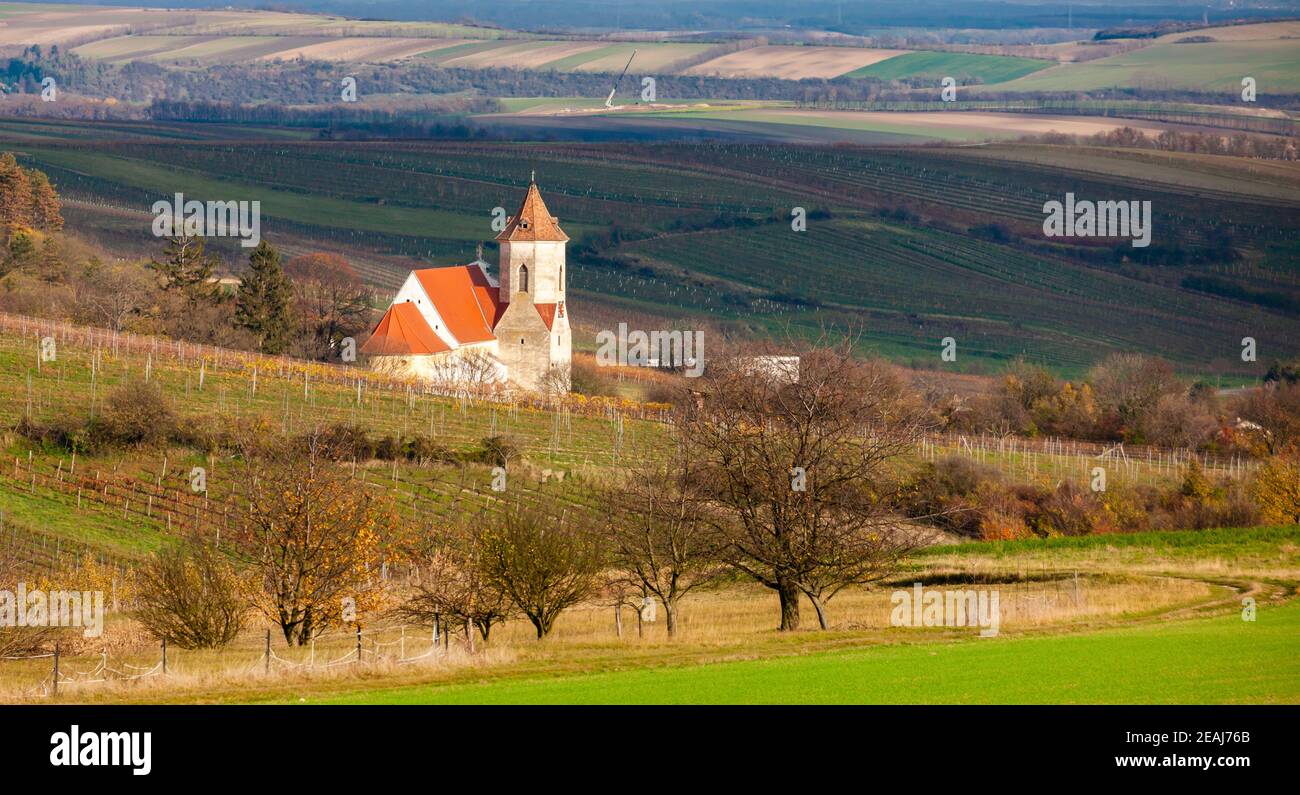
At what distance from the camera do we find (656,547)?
34.7 metres

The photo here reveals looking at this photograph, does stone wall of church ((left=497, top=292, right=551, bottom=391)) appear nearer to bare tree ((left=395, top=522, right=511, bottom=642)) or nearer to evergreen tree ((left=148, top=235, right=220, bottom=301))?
evergreen tree ((left=148, top=235, right=220, bottom=301))

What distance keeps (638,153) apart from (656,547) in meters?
127

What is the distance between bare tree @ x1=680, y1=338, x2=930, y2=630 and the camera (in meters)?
32.9

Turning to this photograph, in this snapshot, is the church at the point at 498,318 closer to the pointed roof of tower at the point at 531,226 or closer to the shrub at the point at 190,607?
the pointed roof of tower at the point at 531,226


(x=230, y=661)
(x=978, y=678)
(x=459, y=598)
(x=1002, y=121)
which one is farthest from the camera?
(x=1002, y=121)

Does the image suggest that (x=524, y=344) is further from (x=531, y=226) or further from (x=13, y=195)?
(x=13, y=195)

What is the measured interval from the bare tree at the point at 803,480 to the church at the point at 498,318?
39971 mm

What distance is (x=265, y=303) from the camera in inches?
2975

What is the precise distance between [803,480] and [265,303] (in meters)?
46.9

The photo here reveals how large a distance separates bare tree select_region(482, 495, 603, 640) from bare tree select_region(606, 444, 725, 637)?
99 cm

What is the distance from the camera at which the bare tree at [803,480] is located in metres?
32.9

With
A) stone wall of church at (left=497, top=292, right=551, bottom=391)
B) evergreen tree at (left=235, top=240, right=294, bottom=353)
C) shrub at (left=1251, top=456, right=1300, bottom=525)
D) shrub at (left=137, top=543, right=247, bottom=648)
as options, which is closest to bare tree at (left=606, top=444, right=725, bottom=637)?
shrub at (left=137, top=543, right=247, bottom=648)

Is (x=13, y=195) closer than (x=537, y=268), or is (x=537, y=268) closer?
(x=537, y=268)

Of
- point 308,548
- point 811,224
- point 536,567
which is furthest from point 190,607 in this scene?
point 811,224
